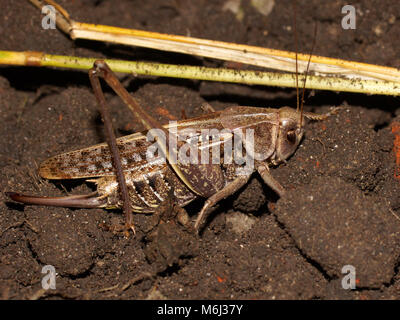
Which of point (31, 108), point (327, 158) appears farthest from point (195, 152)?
point (31, 108)

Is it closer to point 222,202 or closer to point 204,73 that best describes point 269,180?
point 222,202

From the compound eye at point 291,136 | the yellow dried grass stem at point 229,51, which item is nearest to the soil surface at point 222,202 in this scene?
the compound eye at point 291,136

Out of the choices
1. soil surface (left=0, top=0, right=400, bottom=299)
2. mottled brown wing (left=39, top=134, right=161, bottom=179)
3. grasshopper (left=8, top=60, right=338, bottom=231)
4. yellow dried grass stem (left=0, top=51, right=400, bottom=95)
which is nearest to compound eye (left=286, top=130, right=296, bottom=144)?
grasshopper (left=8, top=60, right=338, bottom=231)

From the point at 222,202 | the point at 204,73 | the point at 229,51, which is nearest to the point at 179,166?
the point at 222,202

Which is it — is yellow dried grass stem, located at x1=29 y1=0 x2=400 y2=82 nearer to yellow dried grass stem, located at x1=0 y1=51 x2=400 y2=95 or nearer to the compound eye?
yellow dried grass stem, located at x1=0 y1=51 x2=400 y2=95
